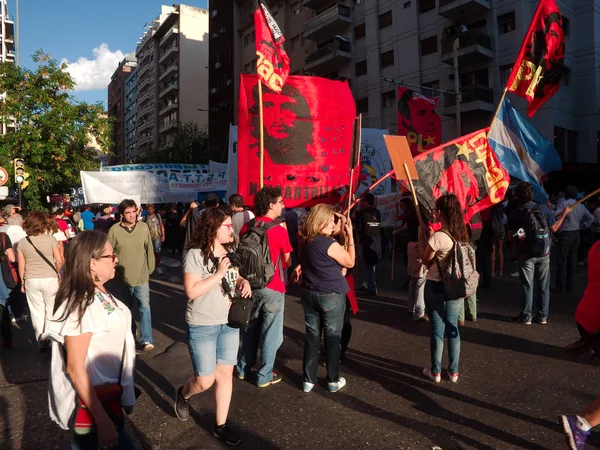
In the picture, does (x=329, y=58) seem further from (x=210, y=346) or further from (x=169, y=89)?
(x=169, y=89)

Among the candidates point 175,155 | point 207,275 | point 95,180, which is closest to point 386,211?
point 95,180

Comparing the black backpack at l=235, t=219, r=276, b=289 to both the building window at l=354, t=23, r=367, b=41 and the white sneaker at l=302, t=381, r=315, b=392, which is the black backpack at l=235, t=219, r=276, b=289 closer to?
the white sneaker at l=302, t=381, r=315, b=392

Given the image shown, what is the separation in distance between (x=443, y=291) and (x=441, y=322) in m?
0.29

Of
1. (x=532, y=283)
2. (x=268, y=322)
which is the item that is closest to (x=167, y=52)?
(x=532, y=283)

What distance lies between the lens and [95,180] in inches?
552

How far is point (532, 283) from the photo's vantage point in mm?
6164

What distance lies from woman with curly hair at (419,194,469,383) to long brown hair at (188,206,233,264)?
200 centimetres

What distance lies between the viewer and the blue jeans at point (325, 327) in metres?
4.09

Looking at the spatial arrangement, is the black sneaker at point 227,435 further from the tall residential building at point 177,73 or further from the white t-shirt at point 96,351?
the tall residential building at point 177,73

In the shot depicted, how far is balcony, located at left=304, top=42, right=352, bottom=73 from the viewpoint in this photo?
30453mm

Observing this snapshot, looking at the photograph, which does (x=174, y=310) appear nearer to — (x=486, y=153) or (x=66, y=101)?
(x=486, y=153)

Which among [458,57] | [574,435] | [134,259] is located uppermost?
[458,57]

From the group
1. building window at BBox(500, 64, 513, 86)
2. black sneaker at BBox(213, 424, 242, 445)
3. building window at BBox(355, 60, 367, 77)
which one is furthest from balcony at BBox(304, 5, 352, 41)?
black sneaker at BBox(213, 424, 242, 445)

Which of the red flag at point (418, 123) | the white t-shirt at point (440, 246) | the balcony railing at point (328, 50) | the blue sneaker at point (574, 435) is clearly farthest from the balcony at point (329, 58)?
the blue sneaker at point (574, 435)
